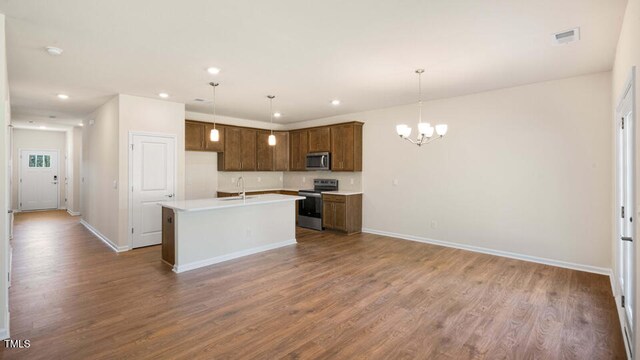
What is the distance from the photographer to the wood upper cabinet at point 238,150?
7.01 m

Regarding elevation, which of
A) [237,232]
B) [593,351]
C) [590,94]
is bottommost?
[593,351]

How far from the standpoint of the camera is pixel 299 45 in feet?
10.2

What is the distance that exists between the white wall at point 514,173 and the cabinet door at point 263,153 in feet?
9.80

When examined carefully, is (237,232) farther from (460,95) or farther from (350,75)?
(460,95)

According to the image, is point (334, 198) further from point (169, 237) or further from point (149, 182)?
point (149, 182)


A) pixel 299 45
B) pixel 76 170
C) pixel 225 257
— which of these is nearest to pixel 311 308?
pixel 225 257

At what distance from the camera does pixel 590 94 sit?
4.04 metres

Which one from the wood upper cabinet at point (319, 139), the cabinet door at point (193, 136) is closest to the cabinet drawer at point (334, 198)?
the wood upper cabinet at point (319, 139)

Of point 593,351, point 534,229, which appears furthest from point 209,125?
point 593,351

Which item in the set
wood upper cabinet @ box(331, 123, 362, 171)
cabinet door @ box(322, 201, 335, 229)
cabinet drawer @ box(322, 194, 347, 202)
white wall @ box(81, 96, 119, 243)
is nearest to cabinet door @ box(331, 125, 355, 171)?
wood upper cabinet @ box(331, 123, 362, 171)

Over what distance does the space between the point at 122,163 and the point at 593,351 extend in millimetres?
6184

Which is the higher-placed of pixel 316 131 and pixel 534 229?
pixel 316 131

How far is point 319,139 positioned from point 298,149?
2.57ft

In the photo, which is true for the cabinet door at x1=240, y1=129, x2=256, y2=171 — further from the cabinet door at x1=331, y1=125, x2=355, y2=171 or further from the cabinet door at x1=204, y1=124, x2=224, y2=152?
the cabinet door at x1=331, y1=125, x2=355, y2=171
